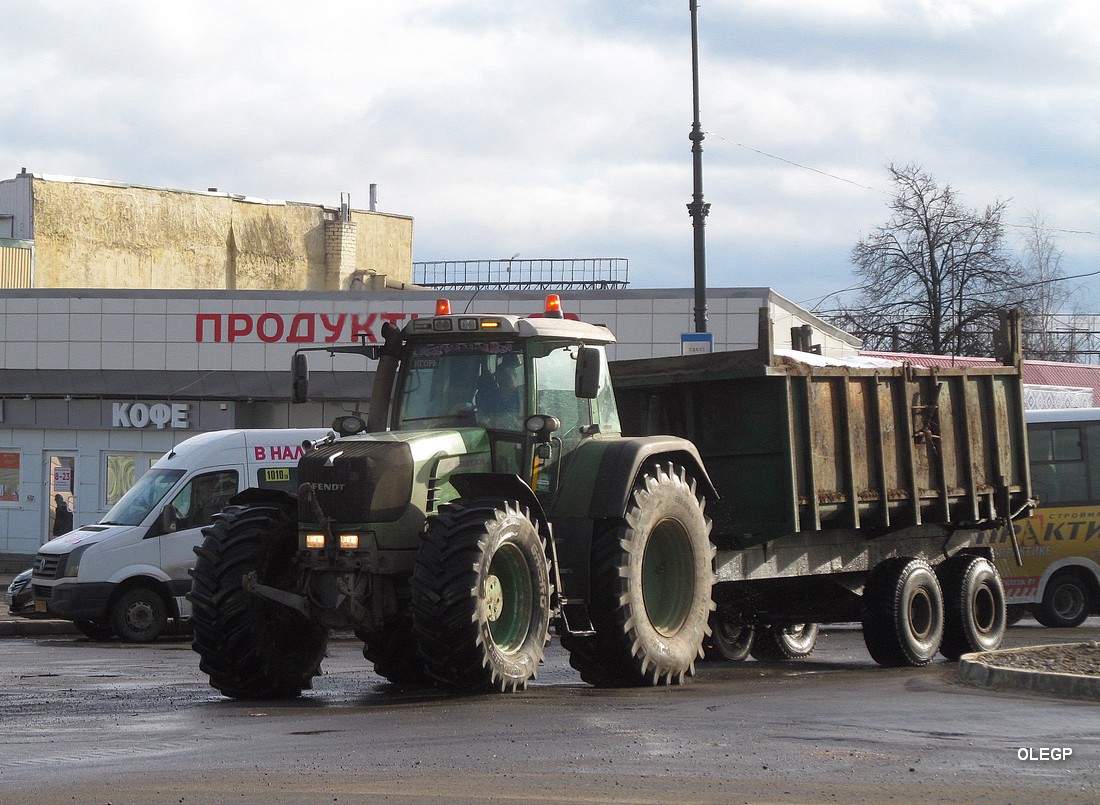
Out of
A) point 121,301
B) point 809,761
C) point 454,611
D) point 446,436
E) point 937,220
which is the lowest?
point 809,761

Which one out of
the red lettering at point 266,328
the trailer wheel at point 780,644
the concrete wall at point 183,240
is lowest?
the trailer wheel at point 780,644

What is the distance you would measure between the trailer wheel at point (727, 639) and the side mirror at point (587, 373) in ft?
13.8

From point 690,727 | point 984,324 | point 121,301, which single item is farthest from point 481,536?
point 984,324

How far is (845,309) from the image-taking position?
44.5 metres

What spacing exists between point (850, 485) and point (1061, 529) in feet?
26.9

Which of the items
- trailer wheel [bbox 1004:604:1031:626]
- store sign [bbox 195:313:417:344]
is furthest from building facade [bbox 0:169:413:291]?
trailer wheel [bbox 1004:604:1031:626]

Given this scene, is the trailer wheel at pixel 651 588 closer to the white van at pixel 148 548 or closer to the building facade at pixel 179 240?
the white van at pixel 148 548

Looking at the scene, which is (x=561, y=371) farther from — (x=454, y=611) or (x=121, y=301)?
(x=121, y=301)

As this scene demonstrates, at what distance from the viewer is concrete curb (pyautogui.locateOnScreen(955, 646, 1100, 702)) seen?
Result: 10.3m

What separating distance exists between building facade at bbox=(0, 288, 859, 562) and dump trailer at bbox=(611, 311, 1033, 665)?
12.5 m

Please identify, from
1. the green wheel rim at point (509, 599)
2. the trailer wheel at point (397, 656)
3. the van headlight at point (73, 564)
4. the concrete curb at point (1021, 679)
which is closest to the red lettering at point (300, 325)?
the van headlight at point (73, 564)

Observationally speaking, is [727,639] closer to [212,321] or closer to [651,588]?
[651,588]

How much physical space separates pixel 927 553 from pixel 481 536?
6.35 metres

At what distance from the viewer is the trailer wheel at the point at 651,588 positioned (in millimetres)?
10586
